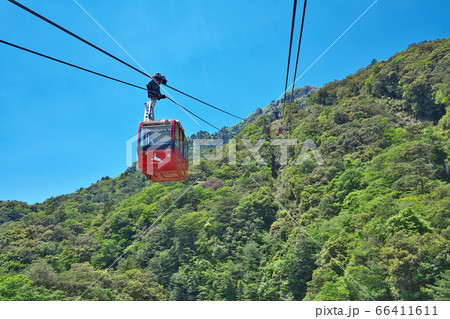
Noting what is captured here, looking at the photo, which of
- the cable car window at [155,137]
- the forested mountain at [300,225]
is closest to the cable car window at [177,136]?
the cable car window at [155,137]

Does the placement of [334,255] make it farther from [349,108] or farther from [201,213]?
[349,108]

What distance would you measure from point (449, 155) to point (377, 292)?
66.6 feet

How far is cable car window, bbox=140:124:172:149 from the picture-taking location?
10.9 m

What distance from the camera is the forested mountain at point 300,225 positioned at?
63.1ft

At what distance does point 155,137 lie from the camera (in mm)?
10938

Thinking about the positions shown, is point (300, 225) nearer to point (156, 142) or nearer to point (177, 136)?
point (177, 136)

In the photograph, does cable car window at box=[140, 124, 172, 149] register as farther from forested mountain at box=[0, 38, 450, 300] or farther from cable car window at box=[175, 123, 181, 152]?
forested mountain at box=[0, 38, 450, 300]

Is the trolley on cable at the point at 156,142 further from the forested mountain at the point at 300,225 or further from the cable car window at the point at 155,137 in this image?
the forested mountain at the point at 300,225

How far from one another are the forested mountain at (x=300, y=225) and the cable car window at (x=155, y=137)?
14.3 meters

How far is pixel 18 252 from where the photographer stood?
44188 millimetres

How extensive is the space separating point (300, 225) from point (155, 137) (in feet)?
93.4

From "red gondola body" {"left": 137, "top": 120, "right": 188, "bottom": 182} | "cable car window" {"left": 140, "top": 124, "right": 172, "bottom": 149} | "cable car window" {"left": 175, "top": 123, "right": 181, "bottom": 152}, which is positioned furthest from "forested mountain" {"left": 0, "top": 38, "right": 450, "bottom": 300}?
"cable car window" {"left": 140, "top": 124, "right": 172, "bottom": 149}

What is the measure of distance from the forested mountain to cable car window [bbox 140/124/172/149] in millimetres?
14261

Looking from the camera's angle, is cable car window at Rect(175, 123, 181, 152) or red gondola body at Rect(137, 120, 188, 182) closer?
red gondola body at Rect(137, 120, 188, 182)
